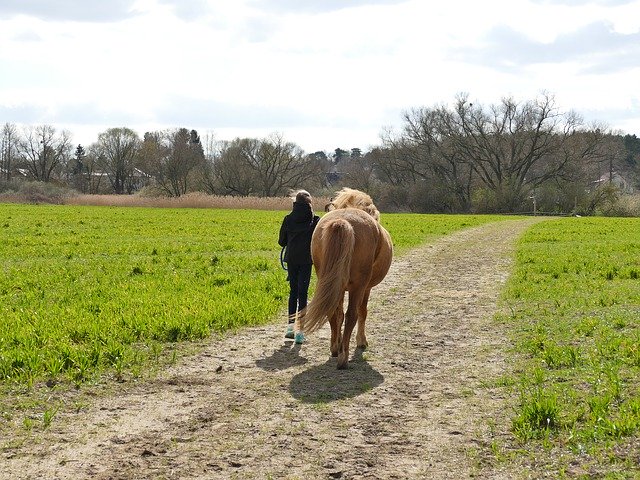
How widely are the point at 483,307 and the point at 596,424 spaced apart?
252 inches

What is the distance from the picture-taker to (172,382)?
7016mm

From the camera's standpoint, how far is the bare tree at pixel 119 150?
105m

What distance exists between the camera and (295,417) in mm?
5844

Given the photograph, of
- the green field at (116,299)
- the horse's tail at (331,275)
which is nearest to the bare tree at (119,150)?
the green field at (116,299)

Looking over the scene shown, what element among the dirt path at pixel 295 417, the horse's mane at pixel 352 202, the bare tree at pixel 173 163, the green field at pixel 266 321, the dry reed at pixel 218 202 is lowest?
the dirt path at pixel 295 417

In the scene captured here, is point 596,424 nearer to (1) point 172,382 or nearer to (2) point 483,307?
(1) point 172,382

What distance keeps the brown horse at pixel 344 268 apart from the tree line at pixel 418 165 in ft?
218

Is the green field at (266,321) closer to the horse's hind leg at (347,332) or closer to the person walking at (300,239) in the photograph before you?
the person walking at (300,239)

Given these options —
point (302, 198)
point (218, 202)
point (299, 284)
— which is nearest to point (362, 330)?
point (299, 284)

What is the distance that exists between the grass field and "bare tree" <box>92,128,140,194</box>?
95.9 metres

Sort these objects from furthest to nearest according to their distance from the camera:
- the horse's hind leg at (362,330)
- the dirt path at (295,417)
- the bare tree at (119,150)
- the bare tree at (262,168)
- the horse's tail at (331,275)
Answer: the bare tree at (119,150) < the bare tree at (262,168) < the horse's hind leg at (362,330) < the horse's tail at (331,275) < the dirt path at (295,417)

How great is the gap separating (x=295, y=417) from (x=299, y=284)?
3744mm

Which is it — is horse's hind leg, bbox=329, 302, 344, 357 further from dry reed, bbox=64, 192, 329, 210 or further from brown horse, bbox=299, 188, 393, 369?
dry reed, bbox=64, 192, 329, 210

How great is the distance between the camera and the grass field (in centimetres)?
496
